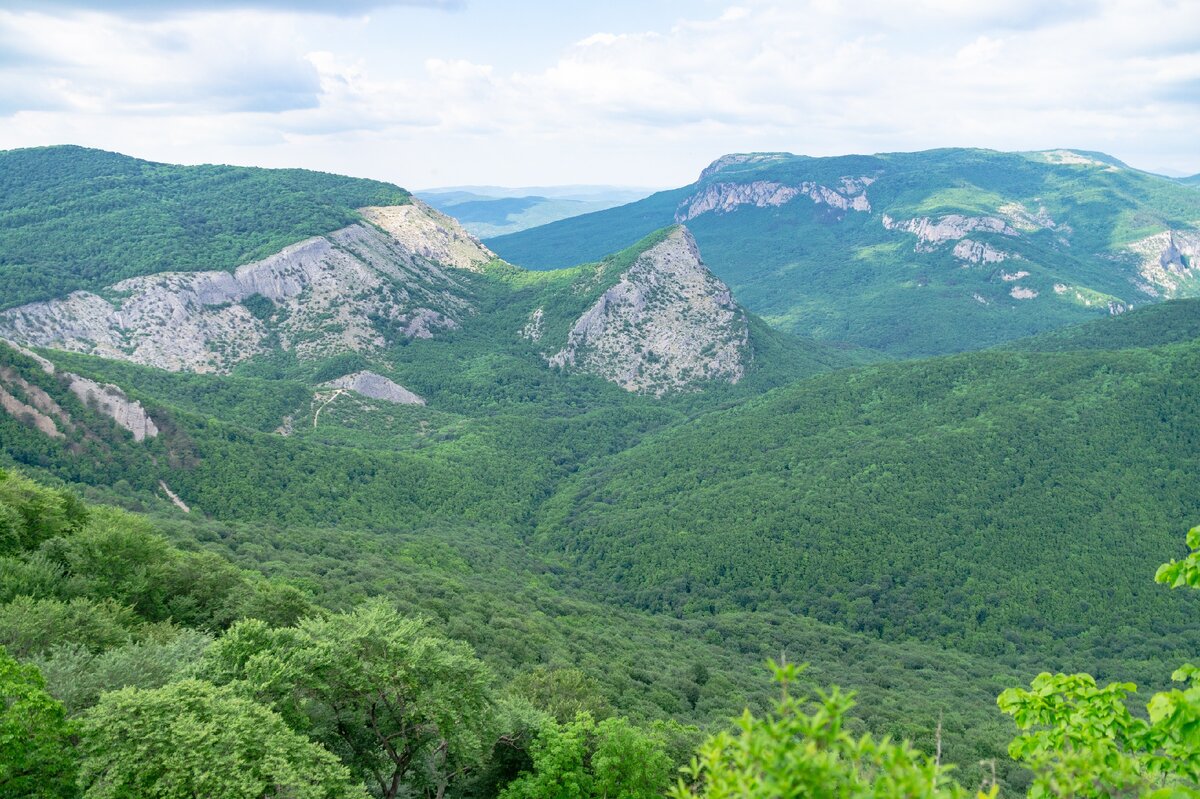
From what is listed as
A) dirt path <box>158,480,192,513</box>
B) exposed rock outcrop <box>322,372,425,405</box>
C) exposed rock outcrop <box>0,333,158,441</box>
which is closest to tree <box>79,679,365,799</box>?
dirt path <box>158,480,192,513</box>

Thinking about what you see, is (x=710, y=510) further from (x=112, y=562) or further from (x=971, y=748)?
(x=112, y=562)

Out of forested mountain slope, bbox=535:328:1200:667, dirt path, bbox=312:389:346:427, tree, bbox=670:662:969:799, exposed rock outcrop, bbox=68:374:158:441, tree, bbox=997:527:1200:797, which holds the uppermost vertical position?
tree, bbox=670:662:969:799

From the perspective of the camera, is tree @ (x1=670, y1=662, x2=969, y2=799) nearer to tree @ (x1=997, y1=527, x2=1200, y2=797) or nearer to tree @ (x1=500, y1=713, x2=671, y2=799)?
tree @ (x1=997, y1=527, x2=1200, y2=797)

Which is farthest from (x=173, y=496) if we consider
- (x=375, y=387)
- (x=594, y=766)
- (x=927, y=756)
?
(x=927, y=756)

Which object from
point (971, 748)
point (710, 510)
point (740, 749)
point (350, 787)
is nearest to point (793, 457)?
point (710, 510)

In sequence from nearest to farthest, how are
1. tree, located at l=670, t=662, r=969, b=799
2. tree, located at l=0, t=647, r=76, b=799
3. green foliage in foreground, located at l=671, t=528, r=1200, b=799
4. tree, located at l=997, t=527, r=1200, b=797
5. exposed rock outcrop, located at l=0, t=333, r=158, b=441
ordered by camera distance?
tree, located at l=670, t=662, r=969, b=799
green foliage in foreground, located at l=671, t=528, r=1200, b=799
tree, located at l=997, t=527, r=1200, b=797
tree, located at l=0, t=647, r=76, b=799
exposed rock outcrop, located at l=0, t=333, r=158, b=441

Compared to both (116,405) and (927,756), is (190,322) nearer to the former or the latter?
(116,405)

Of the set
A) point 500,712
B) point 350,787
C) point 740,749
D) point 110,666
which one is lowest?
point 500,712
